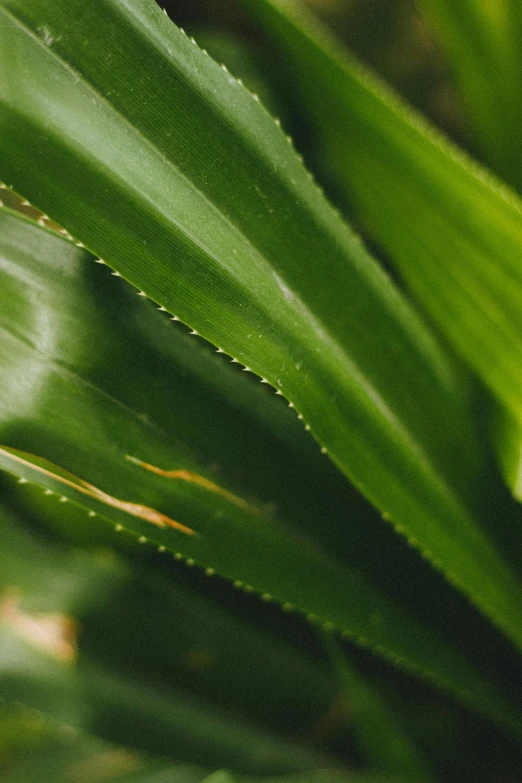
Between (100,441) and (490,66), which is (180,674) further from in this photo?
(490,66)

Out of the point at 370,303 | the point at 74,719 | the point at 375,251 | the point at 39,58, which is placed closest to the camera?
the point at 39,58

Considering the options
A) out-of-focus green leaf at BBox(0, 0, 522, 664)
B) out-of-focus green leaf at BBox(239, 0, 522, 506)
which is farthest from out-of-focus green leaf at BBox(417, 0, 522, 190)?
out-of-focus green leaf at BBox(0, 0, 522, 664)

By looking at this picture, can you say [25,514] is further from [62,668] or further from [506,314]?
[506,314]

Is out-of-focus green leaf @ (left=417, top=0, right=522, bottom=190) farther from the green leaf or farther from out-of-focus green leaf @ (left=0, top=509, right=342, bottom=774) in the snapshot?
out-of-focus green leaf @ (left=0, top=509, right=342, bottom=774)

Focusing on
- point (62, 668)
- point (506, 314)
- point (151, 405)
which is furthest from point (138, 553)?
point (506, 314)

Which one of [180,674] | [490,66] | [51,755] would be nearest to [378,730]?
[180,674]

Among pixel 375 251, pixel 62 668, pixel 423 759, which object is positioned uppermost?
pixel 375 251
